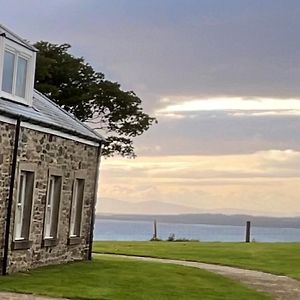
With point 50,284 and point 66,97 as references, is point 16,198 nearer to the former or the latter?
point 50,284

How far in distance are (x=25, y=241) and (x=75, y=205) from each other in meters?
4.40

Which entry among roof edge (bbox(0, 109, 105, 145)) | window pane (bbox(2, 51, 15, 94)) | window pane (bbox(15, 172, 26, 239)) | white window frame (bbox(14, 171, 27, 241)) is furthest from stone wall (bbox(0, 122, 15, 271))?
window pane (bbox(2, 51, 15, 94))

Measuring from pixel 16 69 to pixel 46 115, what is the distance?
1929 millimetres

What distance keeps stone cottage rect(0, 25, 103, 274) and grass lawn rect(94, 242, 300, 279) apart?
6.35 metres

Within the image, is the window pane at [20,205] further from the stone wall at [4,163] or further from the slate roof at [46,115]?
the slate roof at [46,115]

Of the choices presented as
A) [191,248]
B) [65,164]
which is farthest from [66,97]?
[65,164]

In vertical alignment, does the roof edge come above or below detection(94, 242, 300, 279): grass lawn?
above

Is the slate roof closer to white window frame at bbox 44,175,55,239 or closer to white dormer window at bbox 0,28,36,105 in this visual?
white dormer window at bbox 0,28,36,105

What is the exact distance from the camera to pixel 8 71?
21625 millimetres


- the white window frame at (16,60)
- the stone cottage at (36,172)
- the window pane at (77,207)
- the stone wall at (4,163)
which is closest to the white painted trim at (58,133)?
the stone cottage at (36,172)

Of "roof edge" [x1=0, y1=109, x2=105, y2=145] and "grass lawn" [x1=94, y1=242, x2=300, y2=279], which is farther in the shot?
"grass lawn" [x1=94, y1=242, x2=300, y2=279]

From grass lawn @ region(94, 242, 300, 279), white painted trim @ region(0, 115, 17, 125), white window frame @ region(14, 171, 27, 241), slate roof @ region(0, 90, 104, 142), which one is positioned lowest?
grass lawn @ region(94, 242, 300, 279)

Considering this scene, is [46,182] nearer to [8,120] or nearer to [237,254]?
[8,120]

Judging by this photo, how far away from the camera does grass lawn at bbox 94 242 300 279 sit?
28328 mm
